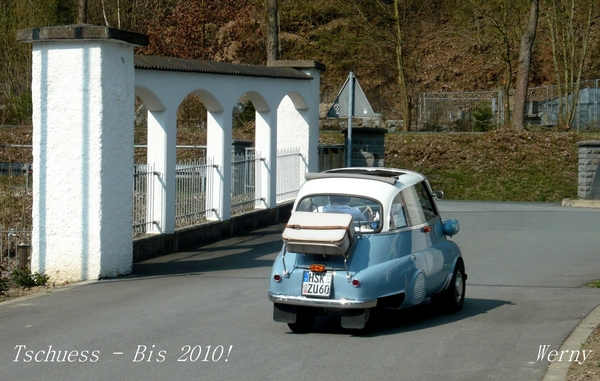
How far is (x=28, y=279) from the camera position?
1231 centimetres

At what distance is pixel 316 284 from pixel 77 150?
540 cm

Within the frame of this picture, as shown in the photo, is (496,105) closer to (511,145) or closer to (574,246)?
(511,145)

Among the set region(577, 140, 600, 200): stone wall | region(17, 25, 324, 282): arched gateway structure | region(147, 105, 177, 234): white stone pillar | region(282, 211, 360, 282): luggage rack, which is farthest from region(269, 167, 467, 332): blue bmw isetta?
region(577, 140, 600, 200): stone wall

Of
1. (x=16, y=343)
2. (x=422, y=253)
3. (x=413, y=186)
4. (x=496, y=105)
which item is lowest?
(x=16, y=343)

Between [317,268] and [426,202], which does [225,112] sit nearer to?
[426,202]

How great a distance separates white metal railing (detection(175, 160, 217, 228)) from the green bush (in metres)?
3.85

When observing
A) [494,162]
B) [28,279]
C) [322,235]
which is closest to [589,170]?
[494,162]

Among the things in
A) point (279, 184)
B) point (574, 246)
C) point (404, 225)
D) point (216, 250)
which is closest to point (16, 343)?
point (404, 225)

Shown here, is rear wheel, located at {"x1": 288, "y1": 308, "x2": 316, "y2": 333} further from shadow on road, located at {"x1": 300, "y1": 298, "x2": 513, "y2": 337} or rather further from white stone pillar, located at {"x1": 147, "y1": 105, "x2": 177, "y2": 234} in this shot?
white stone pillar, located at {"x1": 147, "y1": 105, "x2": 177, "y2": 234}

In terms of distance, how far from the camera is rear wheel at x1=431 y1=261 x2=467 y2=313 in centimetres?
977

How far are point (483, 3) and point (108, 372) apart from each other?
136ft

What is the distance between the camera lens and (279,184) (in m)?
21.4

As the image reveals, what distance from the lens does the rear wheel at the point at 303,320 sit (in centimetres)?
894

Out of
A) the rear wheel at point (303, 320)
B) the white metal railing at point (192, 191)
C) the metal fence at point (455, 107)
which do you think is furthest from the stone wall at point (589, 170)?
the rear wheel at point (303, 320)
